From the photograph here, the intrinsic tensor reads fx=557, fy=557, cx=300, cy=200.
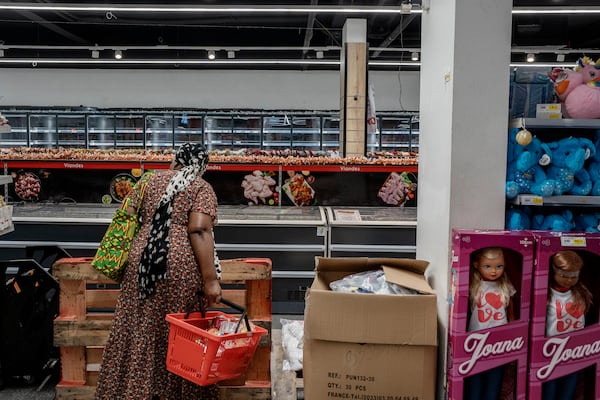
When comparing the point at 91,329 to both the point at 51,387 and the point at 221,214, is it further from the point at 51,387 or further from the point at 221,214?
the point at 221,214

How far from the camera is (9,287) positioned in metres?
3.80

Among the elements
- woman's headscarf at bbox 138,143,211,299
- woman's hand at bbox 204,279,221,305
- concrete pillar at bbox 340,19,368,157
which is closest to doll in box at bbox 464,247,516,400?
woman's hand at bbox 204,279,221,305

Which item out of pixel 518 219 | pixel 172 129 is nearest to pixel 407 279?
pixel 518 219

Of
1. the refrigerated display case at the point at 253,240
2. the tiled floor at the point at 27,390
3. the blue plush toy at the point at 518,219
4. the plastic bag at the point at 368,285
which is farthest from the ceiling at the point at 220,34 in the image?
the plastic bag at the point at 368,285

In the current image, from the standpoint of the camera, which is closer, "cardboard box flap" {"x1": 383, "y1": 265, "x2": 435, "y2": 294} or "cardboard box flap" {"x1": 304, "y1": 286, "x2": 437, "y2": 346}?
"cardboard box flap" {"x1": 304, "y1": 286, "x2": 437, "y2": 346}

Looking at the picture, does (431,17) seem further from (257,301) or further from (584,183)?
(257,301)

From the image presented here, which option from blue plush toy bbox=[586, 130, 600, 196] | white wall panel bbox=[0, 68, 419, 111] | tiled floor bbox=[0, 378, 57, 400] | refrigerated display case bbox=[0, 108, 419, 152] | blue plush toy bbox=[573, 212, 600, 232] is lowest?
tiled floor bbox=[0, 378, 57, 400]

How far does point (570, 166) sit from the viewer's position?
100 inches

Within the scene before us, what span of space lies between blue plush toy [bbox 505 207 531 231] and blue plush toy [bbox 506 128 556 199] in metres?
0.11

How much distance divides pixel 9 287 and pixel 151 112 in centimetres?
913

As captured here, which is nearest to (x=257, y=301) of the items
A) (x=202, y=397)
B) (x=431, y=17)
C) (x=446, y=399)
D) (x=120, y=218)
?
(x=202, y=397)

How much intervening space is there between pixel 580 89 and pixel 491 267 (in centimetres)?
99

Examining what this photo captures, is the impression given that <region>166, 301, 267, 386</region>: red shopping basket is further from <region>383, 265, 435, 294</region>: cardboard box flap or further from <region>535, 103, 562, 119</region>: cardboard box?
<region>535, 103, 562, 119</region>: cardboard box

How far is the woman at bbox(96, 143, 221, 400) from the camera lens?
2889 millimetres
